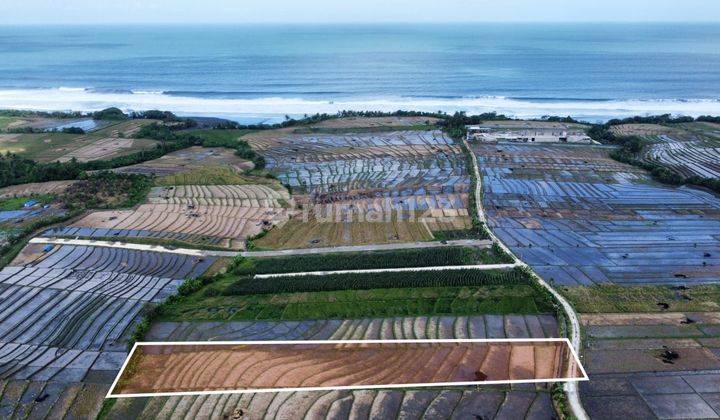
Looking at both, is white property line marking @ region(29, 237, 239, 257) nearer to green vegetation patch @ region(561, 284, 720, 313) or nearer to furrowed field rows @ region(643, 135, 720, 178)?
green vegetation patch @ region(561, 284, 720, 313)

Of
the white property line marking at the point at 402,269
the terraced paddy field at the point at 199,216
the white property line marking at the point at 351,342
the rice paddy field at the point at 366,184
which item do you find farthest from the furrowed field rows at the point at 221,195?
the white property line marking at the point at 351,342

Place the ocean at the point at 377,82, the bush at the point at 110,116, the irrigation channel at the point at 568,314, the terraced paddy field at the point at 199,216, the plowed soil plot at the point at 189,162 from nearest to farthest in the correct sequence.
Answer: the irrigation channel at the point at 568,314, the terraced paddy field at the point at 199,216, the plowed soil plot at the point at 189,162, the bush at the point at 110,116, the ocean at the point at 377,82

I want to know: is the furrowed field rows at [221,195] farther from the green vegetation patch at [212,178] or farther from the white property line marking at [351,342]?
the white property line marking at [351,342]

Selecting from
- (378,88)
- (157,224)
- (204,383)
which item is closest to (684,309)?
(204,383)

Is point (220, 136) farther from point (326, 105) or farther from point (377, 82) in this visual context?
point (377, 82)

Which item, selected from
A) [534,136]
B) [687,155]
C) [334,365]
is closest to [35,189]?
[334,365]
